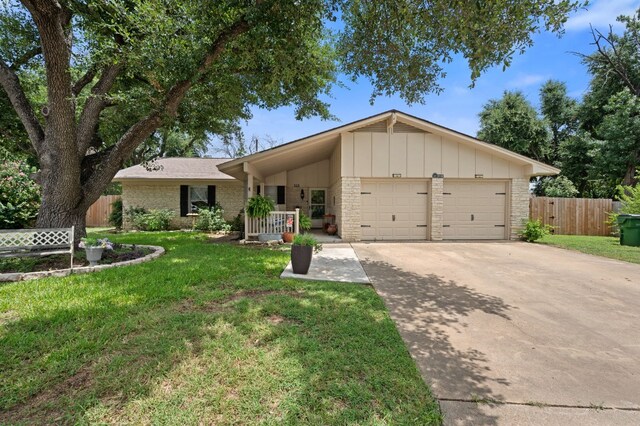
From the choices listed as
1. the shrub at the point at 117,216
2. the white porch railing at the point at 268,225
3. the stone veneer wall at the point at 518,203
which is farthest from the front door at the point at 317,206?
the shrub at the point at 117,216

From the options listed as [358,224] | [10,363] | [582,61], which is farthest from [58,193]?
[582,61]

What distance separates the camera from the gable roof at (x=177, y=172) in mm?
13755

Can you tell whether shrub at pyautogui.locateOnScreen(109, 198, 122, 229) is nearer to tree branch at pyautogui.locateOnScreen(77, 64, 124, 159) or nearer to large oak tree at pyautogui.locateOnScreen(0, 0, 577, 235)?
large oak tree at pyautogui.locateOnScreen(0, 0, 577, 235)

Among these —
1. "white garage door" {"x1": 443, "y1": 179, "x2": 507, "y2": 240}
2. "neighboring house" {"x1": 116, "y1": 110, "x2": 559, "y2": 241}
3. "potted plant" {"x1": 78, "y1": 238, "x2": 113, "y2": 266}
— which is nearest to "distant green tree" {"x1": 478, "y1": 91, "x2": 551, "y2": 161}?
"neighboring house" {"x1": 116, "y1": 110, "x2": 559, "y2": 241}

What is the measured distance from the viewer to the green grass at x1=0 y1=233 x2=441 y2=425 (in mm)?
1946

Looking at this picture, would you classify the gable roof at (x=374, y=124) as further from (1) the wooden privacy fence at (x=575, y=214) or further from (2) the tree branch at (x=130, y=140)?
(1) the wooden privacy fence at (x=575, y=214)

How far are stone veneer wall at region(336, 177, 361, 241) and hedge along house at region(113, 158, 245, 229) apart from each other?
23.5 ft

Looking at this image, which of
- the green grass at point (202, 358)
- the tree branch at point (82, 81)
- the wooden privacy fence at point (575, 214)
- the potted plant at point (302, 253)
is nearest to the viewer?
the green grass at point (202, 358)

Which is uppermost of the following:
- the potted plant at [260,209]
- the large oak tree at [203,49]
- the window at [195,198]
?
the large oak tree at [203,49]

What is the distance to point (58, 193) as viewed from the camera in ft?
21.7

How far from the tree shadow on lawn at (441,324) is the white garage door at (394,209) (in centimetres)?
443

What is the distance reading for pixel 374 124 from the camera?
33.0 feet

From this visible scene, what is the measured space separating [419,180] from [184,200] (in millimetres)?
11686

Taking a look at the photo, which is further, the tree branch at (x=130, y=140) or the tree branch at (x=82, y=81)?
the tree branch at (x=82, y=81)
